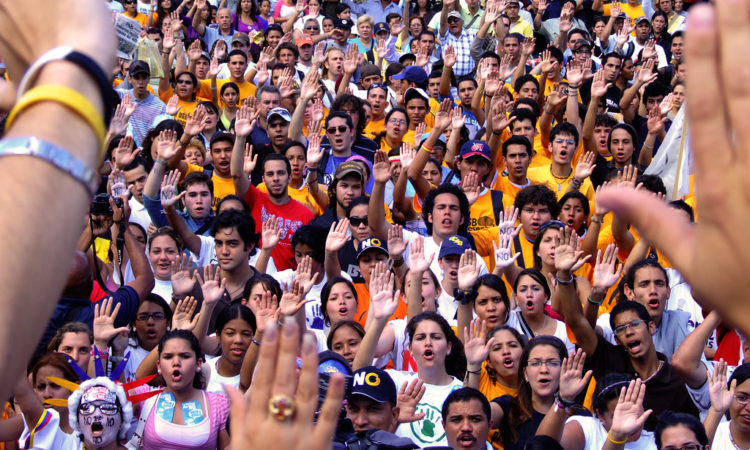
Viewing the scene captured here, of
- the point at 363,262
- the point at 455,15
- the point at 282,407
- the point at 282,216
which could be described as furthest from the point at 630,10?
the point at 282,407

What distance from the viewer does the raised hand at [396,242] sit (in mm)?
7125

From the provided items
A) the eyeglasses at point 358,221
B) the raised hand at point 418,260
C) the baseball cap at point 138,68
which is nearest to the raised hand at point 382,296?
the raised hand at point 418,260

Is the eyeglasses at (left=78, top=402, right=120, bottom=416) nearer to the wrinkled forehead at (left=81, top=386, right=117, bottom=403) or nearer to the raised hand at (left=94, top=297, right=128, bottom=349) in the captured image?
the wrinkled forehead at (left=81, top=386, right=117, bottom=403)

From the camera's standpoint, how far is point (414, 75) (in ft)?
39.4

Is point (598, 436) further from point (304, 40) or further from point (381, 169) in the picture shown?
point (304, 40)

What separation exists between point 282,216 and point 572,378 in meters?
3.69

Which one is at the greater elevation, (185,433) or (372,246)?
(372,246)

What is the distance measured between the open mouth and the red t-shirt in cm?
321

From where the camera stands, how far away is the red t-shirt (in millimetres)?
7816

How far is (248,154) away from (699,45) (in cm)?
797

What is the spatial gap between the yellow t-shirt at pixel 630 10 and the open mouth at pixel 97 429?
1404 centimetres

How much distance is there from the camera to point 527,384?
18.9 ft

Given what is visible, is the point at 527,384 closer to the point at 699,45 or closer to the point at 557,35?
the point at 699,45

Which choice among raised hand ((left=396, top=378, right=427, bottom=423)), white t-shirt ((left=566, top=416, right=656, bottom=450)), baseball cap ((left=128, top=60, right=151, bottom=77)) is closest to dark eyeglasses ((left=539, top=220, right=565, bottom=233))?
white t-shirt ((left=566, top=416, right=656, bottom=450))
